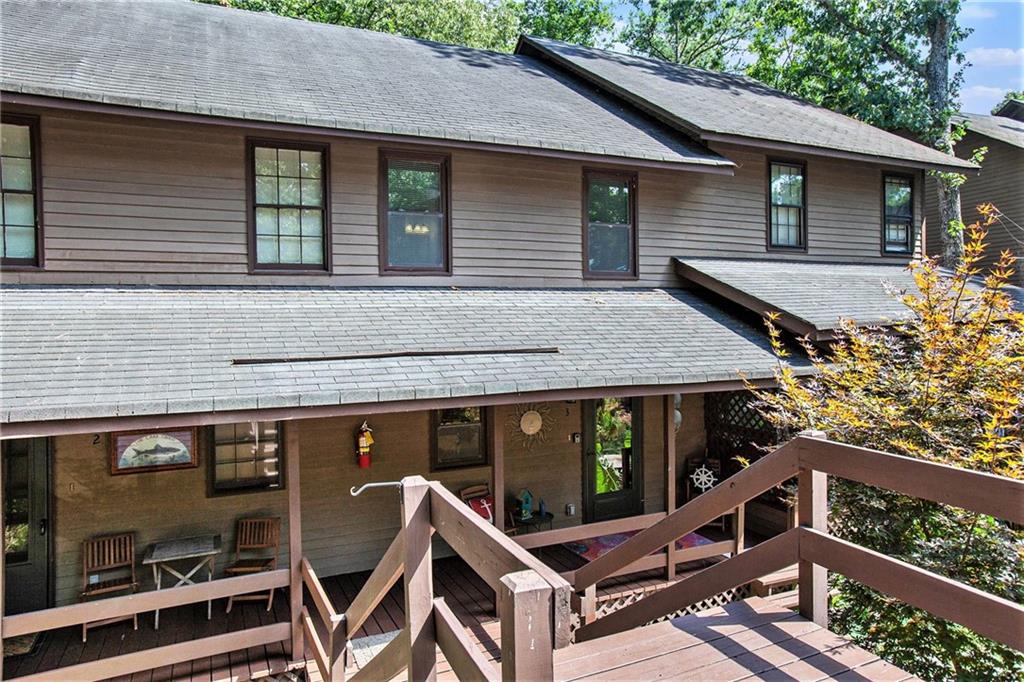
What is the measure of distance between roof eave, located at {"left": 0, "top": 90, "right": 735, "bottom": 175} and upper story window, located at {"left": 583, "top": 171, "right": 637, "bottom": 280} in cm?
38

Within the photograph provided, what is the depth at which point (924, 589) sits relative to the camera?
2.49 m

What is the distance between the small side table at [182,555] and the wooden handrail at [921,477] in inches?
233

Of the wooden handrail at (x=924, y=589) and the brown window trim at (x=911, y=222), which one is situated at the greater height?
the brown window trim at (x=911, y=222)

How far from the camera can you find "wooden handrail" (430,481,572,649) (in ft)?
5.05

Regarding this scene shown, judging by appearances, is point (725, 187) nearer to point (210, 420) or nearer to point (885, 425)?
point (885, 425)

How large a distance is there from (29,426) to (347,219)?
4.09 meters

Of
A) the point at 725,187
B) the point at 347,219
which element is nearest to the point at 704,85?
the point at 725,187

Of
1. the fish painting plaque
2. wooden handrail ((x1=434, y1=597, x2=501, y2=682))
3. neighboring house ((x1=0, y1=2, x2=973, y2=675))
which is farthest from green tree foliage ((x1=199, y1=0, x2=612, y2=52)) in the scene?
wooden handrail ((x1=434, y1=597, x2=501, y2=682))

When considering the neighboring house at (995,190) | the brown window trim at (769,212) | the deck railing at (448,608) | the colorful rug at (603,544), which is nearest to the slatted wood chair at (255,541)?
the colorful rug at (603,544)

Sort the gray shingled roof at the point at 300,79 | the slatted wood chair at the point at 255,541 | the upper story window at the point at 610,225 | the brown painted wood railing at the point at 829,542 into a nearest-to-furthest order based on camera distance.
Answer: the brown painted wood railing at the point at 829,542
the gray shingled roof at the point at 300,79
the slatted wood chair at the point at 255,541
the upper story window at the point at 610,225

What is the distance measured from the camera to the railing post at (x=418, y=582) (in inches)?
85.4

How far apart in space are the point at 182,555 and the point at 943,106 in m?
17.9

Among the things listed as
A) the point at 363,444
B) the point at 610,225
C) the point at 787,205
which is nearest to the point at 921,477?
the point at 363,444

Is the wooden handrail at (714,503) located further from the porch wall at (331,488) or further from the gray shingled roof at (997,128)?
the gray shingled roof at (997,128)
